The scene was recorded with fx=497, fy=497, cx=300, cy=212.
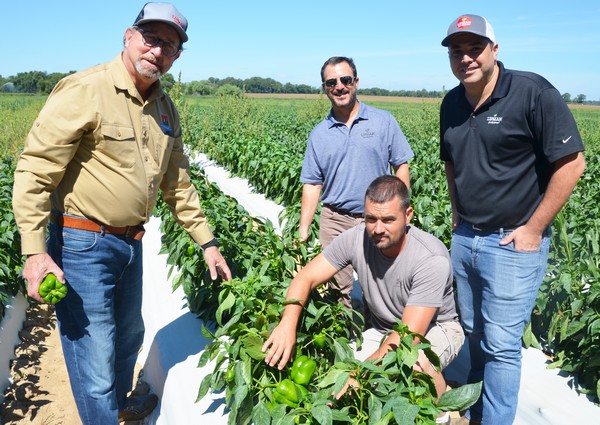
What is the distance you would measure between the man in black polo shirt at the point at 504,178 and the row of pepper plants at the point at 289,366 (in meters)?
0.62

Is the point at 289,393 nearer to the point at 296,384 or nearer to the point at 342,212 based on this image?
the point at 296,384

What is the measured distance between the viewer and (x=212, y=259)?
2645 millimetres

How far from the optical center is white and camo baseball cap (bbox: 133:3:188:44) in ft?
6.65

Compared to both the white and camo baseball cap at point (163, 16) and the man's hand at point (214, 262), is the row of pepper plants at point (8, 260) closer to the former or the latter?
the man's hand at point (214, 262)

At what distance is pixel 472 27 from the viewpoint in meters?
2.14

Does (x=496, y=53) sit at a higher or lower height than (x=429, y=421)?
higher

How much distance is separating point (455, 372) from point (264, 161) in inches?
216

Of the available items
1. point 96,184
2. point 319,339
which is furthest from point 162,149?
point 319,339

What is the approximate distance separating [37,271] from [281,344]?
100cm

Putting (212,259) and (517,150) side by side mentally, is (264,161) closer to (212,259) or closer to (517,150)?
(212,259)

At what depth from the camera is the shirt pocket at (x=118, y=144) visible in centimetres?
206

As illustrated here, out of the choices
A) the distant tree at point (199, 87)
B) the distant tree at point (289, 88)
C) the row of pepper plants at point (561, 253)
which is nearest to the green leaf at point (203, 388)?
the row of pepper plants at point (561, 253)

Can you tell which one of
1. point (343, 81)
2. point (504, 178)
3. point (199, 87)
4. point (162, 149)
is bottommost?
point (504, 178)

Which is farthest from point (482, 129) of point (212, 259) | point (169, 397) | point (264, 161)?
point (264, 161)
